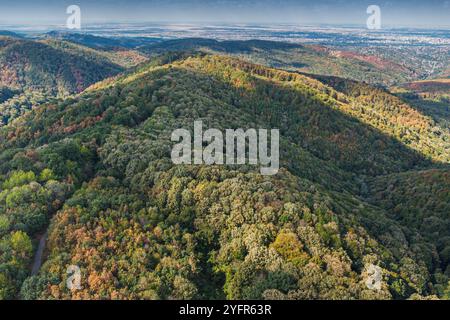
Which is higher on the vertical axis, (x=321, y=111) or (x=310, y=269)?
(x=321, y=111)

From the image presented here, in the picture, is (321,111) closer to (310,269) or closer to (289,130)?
(289,130)

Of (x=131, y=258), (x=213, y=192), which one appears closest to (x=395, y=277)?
(x=213, y=192)

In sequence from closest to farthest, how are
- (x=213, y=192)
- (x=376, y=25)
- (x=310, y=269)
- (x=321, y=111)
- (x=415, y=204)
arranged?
(x=310, y=269)
(x=213, y=192)
(x=415, y=204)
(x=376, y=25)
(x=321, y=111)

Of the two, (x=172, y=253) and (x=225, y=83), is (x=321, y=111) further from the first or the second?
(x=172, y=253)

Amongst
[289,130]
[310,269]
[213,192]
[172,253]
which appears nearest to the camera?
[310,269]

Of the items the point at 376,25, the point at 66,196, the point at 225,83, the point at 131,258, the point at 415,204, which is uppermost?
the point at 376,25

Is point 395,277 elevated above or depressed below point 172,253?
below

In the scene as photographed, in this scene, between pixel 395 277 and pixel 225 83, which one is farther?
pixel 225 83

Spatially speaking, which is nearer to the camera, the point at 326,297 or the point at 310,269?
the point at 326,297

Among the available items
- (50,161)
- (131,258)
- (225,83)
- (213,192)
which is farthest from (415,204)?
(225,83)
